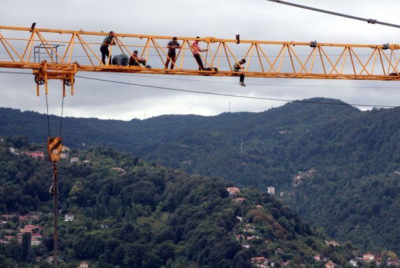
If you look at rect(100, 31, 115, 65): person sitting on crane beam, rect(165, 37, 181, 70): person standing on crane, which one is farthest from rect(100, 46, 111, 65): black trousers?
rect(165, 37, 181, 70): person standing on crane

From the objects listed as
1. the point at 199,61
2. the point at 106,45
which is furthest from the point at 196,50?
the point at 106,45

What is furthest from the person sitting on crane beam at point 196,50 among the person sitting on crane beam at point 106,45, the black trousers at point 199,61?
the person sitting on crane beam at point 106,45

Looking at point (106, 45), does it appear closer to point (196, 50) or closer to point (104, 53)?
point (104, 53)

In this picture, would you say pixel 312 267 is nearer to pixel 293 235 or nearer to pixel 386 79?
pixel 293 235

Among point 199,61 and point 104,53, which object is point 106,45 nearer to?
point 104,53

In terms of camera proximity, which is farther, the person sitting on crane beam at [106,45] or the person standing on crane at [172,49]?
the person standing on crane at [172,49]

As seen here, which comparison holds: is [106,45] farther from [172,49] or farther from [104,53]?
[172,49]

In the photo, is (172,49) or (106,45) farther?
(172,49)

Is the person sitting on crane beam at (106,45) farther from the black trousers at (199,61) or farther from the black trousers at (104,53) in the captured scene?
the black trousers at (199,61)

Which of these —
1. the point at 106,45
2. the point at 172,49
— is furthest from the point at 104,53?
the point at 172,49

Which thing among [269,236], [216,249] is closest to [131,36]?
[216,249]

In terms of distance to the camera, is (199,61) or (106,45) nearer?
(106,45)
